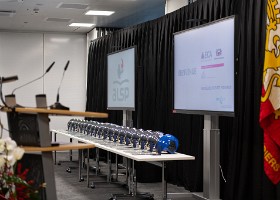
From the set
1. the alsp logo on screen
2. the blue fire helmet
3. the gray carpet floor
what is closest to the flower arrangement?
the blue fire helmet

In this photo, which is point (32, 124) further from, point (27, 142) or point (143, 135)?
point (143, 135)

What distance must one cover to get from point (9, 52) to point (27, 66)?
0.55 meters

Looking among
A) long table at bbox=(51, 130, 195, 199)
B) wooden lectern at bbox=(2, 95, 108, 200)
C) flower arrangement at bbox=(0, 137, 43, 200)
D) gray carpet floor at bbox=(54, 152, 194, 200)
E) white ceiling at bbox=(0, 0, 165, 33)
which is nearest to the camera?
flower arrangement at bbox=(0, 137, 43, 200)

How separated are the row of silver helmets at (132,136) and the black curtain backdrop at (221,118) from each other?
643mm

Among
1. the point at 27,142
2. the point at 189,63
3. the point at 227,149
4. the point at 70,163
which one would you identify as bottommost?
the point at 70,163

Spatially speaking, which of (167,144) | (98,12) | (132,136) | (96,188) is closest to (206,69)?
(167,144)

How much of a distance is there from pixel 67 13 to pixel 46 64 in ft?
9.86

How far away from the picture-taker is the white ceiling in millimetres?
8555

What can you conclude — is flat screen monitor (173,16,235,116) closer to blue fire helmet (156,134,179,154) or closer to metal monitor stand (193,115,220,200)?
metal monitor stand (193,115,220,200)

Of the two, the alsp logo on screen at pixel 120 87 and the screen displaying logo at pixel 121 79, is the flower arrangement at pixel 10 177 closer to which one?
the screen displaying logo at pixel 121 79

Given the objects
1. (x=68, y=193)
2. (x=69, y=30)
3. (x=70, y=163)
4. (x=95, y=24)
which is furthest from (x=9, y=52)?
(x=68, y=193)

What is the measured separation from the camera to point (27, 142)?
2.79 m

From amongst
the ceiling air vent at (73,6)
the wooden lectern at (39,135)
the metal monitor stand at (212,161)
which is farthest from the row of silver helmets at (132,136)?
the ceiling air vent at (73,6)

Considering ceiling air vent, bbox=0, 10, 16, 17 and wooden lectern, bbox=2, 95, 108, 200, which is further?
ceiling air vent, bbox=0, 10, 16, 17
